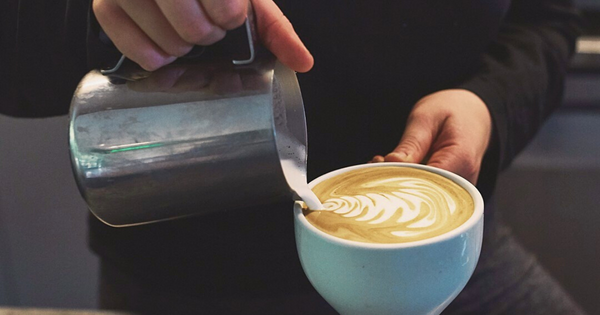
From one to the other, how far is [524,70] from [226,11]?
634 mm

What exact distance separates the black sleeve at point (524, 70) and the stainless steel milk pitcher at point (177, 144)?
0.46 meters

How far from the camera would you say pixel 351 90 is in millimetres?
851

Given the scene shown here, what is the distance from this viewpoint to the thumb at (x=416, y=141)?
0.65m

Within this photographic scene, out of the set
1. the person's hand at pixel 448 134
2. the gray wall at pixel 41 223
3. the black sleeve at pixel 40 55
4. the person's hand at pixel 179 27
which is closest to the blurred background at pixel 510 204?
the gray wall at pixel 41 223

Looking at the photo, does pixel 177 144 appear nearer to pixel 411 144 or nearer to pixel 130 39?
pixel 130 39

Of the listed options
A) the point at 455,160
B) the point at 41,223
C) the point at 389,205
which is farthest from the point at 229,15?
the point at 41,223

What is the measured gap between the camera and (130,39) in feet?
1.76

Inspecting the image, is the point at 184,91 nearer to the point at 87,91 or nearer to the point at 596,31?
the point at 87,91

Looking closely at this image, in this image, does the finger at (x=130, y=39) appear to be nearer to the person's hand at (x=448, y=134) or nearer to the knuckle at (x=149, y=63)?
the knuckle at (x=149, y=63)

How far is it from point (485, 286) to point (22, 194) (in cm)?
116

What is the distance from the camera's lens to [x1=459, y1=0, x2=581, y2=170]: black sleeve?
860mm

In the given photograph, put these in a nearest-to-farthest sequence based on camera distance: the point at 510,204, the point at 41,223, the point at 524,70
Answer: the point at 524,70
the point at 41,223
the point at 510,204

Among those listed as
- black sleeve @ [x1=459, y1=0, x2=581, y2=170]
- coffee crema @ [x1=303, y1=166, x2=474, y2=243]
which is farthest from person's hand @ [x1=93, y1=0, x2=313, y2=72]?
black sleeve @ [x1=459, y1=0, x2=581, y2=170]

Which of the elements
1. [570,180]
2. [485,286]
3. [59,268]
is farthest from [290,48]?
[570,180]
